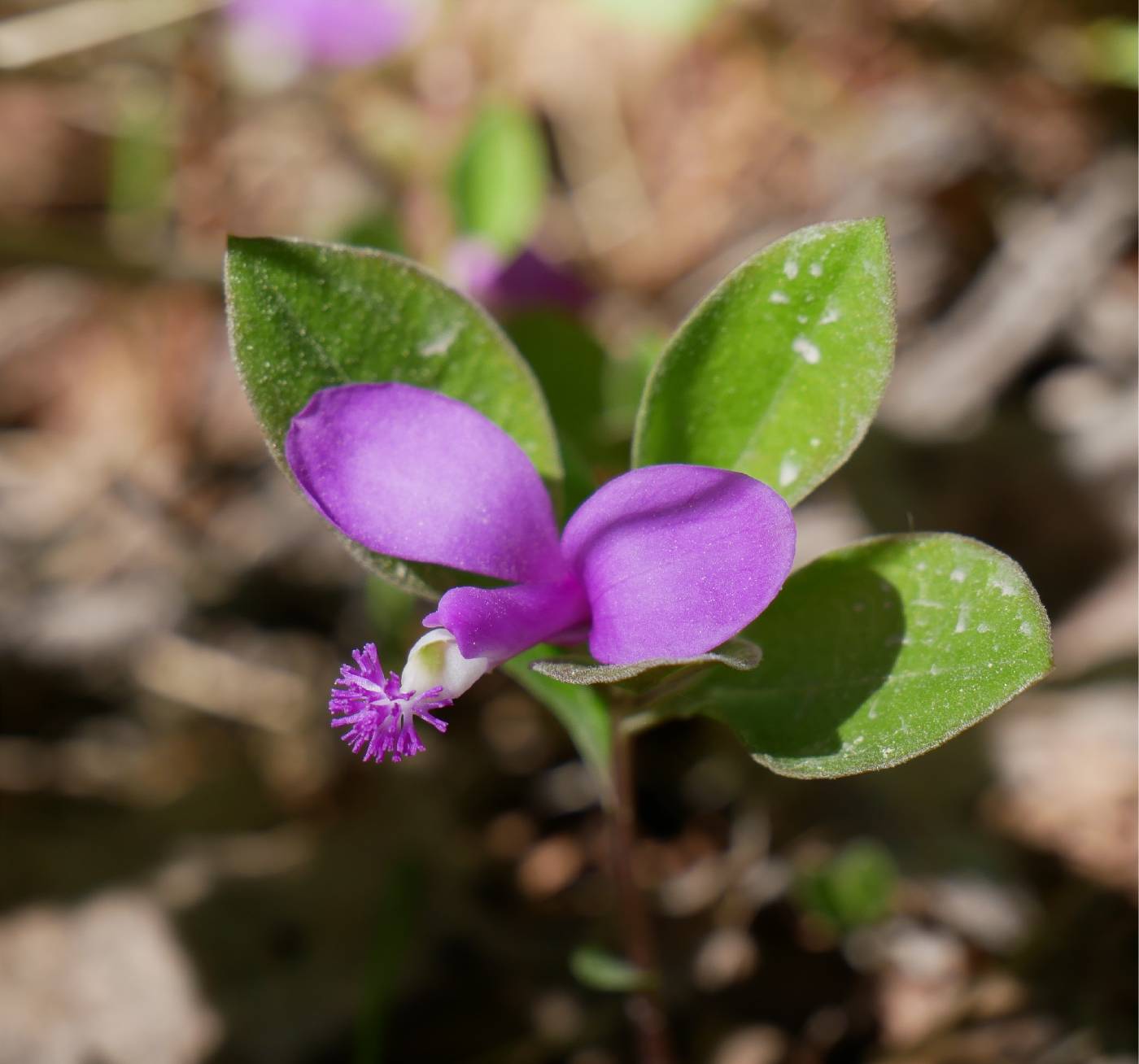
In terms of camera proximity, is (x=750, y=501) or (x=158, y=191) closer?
(x=750, y=501)

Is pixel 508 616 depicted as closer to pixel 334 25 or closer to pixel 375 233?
pixel 375 233

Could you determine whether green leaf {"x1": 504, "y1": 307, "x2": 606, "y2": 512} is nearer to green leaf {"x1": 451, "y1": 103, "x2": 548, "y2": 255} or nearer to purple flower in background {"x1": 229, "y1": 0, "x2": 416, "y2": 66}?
green leaf {"x1": 451, "y1": 103, "x2": 548, "y2": 255}

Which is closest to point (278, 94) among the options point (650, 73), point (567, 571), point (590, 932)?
point (650, 73)

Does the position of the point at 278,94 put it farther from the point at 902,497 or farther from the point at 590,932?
the point at 590,932

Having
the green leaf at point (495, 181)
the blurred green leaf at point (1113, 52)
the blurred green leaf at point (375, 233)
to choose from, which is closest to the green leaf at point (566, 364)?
the blurred green leaf at point (375, 233)

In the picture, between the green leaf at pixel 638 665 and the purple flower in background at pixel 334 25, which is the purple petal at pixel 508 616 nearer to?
the green leaf at pixel 638 665

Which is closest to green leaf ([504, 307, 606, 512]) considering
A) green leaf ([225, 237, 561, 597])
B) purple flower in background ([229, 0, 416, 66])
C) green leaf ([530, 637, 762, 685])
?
green leaf ([225, 237, 561, 597])

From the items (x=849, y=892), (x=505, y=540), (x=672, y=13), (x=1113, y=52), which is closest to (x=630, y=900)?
(x=849, y=892)
